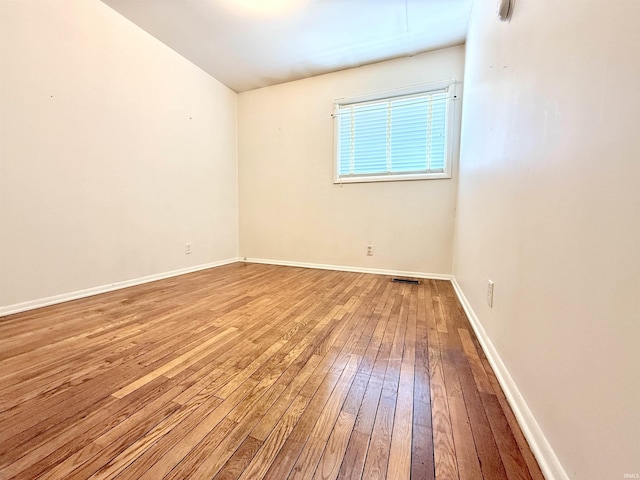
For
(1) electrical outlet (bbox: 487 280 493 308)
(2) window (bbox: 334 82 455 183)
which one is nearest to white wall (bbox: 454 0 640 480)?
(1) electrical outlet (bbox: 487 280 493 308)

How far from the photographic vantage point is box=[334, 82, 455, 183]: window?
3.10m

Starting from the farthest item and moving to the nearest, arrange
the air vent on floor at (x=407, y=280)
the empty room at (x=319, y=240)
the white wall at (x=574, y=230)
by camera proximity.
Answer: the air vent on floor at (x=407, y=280) < the empty room at (x=319, y=240) < the white wall at (x=574, y=230)

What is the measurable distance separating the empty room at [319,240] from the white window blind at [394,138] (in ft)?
0.09

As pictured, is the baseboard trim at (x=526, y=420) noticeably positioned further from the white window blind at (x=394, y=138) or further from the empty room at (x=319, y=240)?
the white window blind at (x=394, y=138)

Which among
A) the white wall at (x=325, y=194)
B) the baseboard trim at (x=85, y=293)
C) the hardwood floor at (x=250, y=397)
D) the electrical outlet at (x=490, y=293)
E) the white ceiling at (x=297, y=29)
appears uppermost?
the white ceiling at (x=297, y=29)

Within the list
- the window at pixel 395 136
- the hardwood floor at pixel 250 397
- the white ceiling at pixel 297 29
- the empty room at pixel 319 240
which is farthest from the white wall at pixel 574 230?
the window at pixel 395 136

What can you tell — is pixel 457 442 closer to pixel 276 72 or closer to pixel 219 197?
pixel 219 197

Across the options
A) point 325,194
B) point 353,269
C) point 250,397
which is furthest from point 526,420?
point 325,194

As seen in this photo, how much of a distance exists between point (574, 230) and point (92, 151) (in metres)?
3.30

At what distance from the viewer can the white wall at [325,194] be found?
10.4 feet

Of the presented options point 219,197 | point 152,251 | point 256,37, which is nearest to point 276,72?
point 256,37

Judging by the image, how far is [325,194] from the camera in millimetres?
3697

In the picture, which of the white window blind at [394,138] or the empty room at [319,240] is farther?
the white window blind at [394,138]

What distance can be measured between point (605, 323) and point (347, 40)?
3.31 metres
